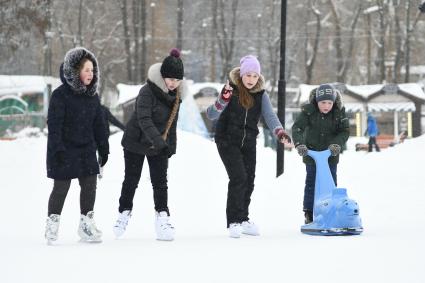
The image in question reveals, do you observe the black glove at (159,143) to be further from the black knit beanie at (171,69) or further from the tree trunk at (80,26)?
the tree trunk at (80,26)

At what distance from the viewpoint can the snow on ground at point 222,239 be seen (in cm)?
477

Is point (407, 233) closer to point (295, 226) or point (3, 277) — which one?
point (295, 226)

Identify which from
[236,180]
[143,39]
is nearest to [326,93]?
[236,180]

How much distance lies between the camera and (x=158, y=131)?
6.46m

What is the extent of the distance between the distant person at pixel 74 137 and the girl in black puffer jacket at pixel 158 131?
1.18 ft

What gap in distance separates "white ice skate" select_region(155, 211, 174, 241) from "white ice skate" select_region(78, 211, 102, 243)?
49cm

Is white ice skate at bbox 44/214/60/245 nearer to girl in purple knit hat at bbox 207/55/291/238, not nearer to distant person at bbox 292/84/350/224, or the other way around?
girl in purple knit hat at bbox 207/55/291/238

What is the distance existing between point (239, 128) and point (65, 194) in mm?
1625

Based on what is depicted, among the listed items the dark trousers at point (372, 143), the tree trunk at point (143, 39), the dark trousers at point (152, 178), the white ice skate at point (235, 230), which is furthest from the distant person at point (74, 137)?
the tree trunk at point (143, 39)

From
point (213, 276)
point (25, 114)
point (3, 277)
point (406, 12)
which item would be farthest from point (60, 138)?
point (406, 12)

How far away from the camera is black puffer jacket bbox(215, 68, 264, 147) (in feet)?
22.9

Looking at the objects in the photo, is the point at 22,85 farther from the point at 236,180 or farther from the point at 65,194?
the point at 65,194

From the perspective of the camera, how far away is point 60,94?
20.4 feet

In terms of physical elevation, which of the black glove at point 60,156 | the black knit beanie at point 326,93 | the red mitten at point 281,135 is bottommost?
the black glove at point 60,156
